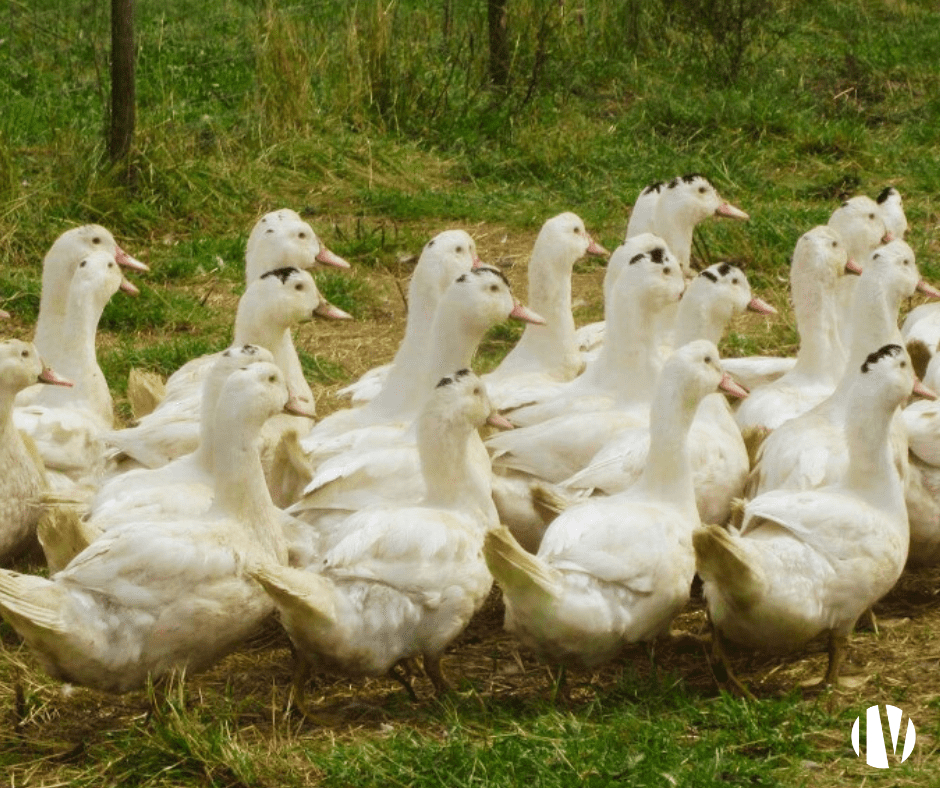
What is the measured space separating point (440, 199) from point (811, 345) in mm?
4169

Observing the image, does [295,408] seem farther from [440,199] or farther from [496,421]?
[440,199]

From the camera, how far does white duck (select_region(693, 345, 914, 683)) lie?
5406 millimetres

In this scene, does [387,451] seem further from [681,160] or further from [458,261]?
[681,160]

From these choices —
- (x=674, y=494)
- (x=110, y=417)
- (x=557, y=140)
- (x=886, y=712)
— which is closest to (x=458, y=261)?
(x=110, y=417)

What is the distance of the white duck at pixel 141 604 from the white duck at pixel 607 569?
0.78m

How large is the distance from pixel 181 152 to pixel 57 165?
0.71 m

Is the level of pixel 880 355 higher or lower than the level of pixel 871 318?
higher

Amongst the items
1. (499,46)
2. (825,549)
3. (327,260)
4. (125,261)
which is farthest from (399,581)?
(499,46)

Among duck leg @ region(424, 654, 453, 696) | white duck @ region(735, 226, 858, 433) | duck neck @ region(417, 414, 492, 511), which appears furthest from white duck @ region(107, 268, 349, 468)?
white duck @ region(735, 226, 858, 433)

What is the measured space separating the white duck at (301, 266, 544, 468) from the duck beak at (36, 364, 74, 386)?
3.10ft

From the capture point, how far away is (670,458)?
5.91 m

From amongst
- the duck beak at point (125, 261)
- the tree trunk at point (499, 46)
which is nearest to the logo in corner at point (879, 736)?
the duck beak at point (125, 261)

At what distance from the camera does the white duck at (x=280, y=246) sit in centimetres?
812

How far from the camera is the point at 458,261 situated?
775 centimetres
